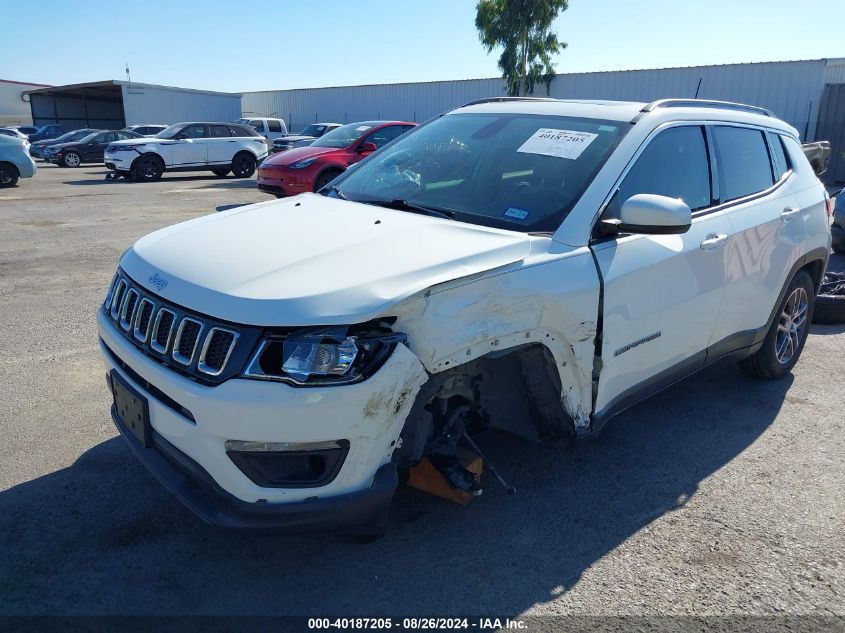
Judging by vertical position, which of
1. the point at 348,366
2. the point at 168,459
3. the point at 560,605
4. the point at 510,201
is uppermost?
the point at 510,201

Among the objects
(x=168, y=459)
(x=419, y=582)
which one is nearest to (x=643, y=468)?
(x=419, y=582)

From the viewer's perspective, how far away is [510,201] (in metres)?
3.37

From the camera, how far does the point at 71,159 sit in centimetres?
2775

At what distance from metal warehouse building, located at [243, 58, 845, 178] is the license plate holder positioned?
50.8 ft

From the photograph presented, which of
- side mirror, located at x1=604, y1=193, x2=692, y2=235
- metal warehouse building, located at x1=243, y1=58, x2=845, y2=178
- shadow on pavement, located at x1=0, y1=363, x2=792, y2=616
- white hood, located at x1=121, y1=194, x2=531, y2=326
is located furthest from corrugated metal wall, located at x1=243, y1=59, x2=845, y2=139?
white hood, located at x1=121, y1=194, x2=531, y2=326

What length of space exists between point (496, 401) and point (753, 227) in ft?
6.63

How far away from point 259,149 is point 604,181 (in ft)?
70.1

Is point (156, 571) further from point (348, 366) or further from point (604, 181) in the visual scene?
point (604, 181)

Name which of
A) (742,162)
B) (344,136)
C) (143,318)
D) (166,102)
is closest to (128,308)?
(143,318)

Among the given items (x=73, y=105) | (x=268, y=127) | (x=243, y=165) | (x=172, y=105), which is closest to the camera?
(x=243, y=165)

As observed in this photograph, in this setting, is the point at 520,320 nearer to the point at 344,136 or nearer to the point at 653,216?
the point at 653,216

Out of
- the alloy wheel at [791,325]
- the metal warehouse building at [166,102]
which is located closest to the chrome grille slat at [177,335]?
the alloy wheel at [791,325]

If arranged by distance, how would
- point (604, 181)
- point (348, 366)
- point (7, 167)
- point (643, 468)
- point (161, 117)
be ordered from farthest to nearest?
point (161, 117), point (7, 167), point (643, 468), point (604, 181), point (348, 366)

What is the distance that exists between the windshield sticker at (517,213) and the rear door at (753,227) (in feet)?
4.27
